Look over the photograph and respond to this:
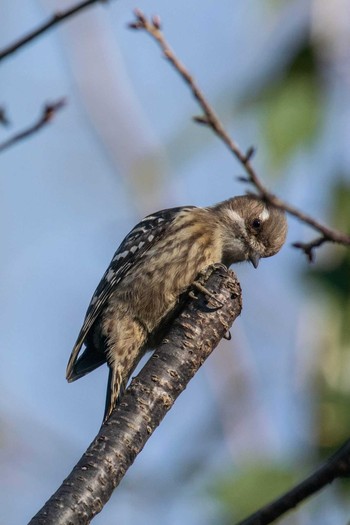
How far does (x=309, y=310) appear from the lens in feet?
15.3

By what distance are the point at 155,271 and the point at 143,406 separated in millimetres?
2281

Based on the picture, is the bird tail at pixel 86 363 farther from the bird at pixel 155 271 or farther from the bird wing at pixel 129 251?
the bird wing at pixel 129 251

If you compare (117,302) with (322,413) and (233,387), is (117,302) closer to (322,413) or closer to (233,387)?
(233,387)

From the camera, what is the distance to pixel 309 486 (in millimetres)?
2008

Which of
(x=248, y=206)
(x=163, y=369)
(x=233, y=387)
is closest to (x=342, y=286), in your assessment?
(x=163, y=369)

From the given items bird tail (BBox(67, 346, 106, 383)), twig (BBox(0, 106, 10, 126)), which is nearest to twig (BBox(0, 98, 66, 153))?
twig (BBox(0, 106, 10, 126))

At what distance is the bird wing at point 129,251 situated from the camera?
19.3 feet

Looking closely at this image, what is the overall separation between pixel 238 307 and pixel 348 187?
0.81 meters

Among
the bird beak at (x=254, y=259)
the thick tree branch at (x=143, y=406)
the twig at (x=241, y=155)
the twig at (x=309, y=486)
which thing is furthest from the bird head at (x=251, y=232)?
the twig at (x=309, y=486)

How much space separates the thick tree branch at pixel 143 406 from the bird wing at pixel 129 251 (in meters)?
1.66

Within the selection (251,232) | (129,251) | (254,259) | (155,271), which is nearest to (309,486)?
(155,271)

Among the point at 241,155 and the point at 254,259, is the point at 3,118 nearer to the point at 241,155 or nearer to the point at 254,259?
the point at 241,155

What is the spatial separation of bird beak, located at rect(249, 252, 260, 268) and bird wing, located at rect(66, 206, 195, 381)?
0.54m

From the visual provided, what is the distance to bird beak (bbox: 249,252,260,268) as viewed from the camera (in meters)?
6.28
